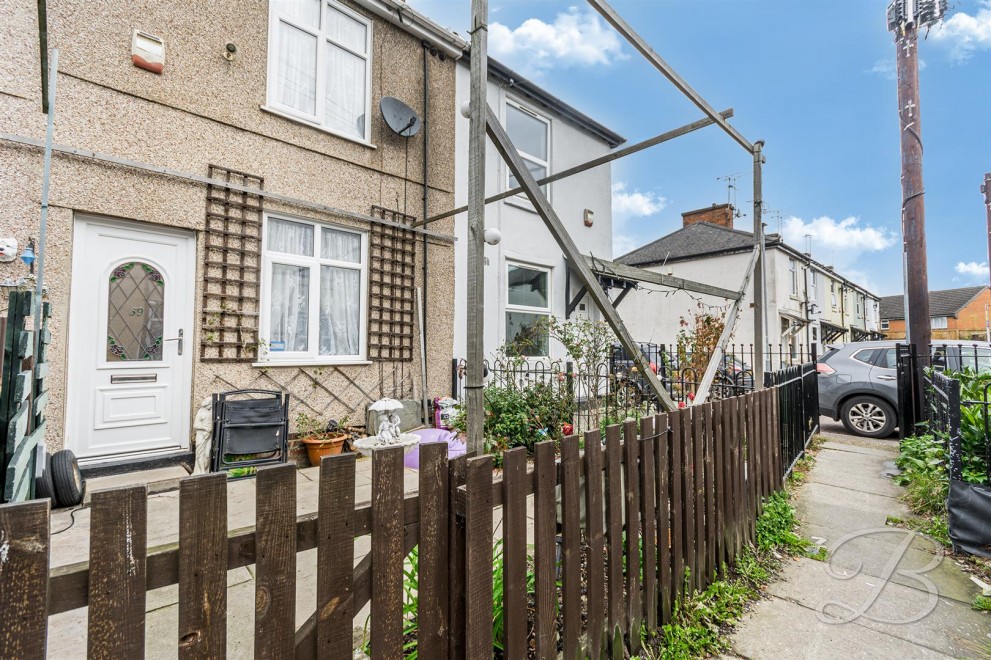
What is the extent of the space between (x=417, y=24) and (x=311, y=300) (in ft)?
14.4

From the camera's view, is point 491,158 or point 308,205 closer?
point 308,205

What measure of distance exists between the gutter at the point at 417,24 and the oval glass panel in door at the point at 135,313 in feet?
14.9

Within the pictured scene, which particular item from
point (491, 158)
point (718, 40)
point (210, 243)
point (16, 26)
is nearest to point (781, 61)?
point (718, 40)

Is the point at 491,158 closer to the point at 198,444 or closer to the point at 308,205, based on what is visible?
the point at 308,205

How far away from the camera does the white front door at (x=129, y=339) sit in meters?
4.12

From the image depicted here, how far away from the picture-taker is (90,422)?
13.6ft

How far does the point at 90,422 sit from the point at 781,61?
12553 mm

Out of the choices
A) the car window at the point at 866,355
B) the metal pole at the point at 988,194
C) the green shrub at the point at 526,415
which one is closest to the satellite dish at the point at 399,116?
the green shrub at the point at 526,415

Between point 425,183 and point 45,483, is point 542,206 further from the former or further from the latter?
point 425,183

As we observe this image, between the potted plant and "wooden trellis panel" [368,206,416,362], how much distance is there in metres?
1.08

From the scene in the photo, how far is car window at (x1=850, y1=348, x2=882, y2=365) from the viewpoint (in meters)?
7.25

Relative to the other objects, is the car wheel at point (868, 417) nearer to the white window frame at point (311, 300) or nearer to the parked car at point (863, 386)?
the parked car at point (863, 386)

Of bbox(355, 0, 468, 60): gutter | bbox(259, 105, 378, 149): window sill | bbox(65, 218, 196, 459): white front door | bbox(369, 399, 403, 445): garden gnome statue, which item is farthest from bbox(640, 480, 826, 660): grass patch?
bbox(355, 0, 468, 60): gutter

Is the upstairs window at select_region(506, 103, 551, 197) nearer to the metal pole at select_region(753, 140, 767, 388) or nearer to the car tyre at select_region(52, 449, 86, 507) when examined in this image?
the metal pole at select_region(753, 140, 767, 388)
